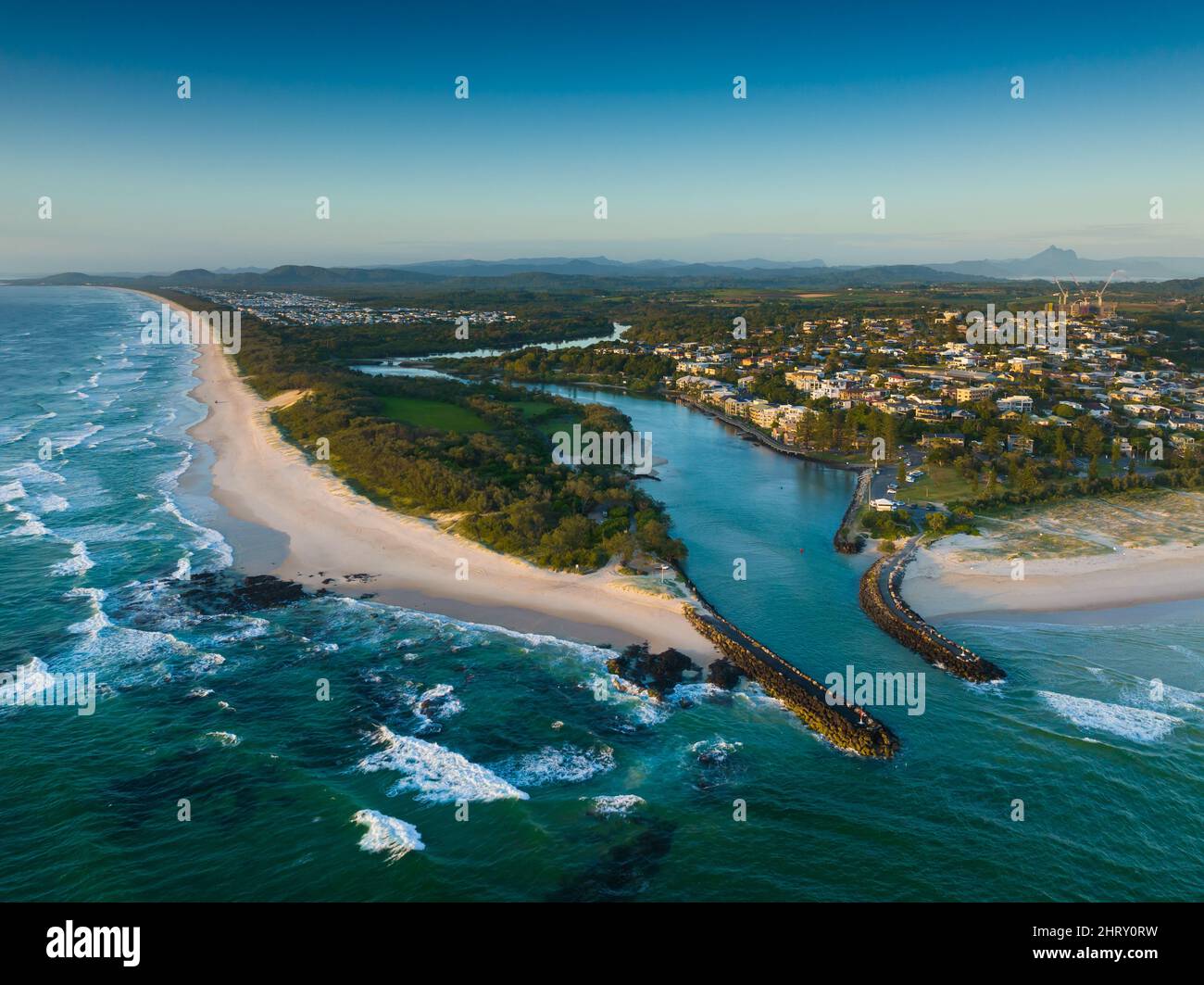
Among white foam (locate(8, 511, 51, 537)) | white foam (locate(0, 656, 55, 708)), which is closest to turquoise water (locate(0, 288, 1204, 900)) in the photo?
white foam (locate(0, 656, 55, 708))

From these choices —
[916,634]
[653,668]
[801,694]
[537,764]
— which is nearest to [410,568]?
[653,668]

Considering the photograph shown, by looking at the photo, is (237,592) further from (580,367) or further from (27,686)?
(580,367)

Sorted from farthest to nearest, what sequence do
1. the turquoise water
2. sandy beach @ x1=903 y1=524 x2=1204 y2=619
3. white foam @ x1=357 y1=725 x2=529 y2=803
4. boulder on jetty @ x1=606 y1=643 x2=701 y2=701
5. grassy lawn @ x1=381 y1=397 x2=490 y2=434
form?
grassy lawn @ x1=381 y1=397 x2=490 y2=434 < sandy beach @ x1=903 y1=524 x2=1204 y2=619 < boulder on jetty @ x1=606 y1=643 x2=701 y2=701 < white foam @ x1=357 y1=725 x2=529 y2=803 < the turquoise water

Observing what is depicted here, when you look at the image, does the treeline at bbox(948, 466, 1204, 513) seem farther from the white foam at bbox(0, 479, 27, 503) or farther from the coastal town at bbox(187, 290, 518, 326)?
the coastal town at bbox(187, 290, 518, 326)

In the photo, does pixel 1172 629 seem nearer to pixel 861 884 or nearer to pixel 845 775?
pixel 845 775

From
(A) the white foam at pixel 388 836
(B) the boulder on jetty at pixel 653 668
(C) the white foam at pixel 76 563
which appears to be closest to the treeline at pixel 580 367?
(C) the white foam at pixel 76 563

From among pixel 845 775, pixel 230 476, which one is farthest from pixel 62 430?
pixel 845 775
